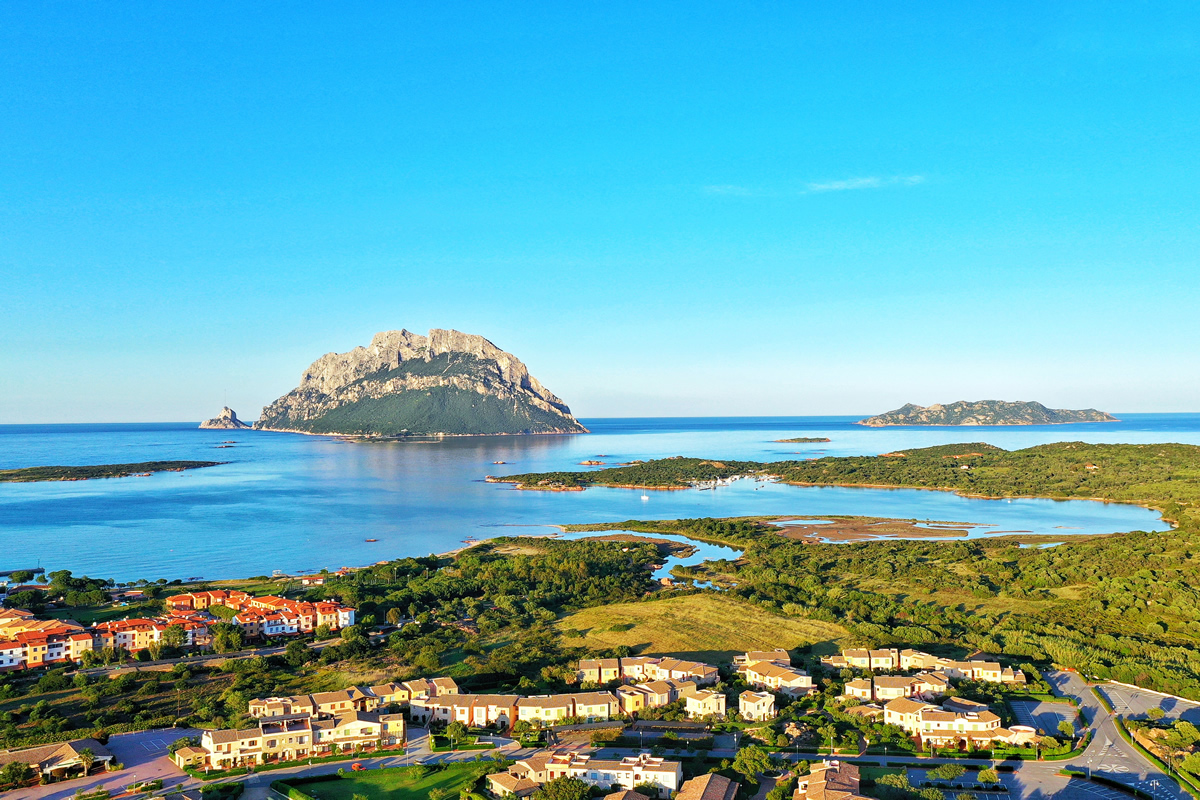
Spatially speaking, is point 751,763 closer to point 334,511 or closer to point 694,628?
point 694,628

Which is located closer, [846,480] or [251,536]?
[251,536]

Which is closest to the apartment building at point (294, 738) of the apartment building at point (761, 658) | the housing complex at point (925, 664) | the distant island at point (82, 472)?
the apartment building at point (761, 658)

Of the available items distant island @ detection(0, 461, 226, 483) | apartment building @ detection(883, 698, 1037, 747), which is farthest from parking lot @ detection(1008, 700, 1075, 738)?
distant island @ detection(0, 461, 226, 483)

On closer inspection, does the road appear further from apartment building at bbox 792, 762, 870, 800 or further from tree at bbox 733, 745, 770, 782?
apartment building at bbox 792, 762, 870, 800

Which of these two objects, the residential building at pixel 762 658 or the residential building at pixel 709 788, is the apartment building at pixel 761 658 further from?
the residential building at pixel 709 788

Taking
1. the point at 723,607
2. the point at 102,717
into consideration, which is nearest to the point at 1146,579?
the point at 723,607

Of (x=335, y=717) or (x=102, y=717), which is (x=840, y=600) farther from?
(x=102, y=717)

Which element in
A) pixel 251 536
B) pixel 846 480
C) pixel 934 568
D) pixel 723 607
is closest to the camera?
pixel 723 607
